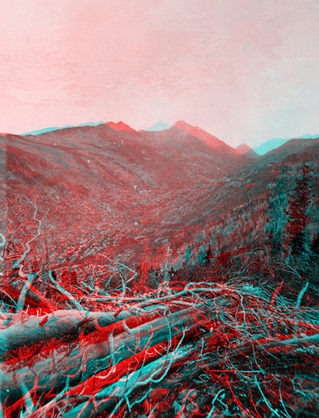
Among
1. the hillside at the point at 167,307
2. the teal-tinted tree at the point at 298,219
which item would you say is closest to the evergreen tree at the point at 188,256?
the hillside at the point at 167,307

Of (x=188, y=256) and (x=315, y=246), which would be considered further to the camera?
(x=188, y=256)

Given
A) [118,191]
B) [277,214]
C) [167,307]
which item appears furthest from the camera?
[118,191]

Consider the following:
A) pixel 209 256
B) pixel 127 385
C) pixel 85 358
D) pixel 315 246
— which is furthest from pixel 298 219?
pixel 85 358

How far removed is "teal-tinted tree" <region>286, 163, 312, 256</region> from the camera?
3558 millimetres

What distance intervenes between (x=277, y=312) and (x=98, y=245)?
5585mm

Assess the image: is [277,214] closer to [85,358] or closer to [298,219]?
[298,219]

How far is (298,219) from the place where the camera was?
400 centimetres

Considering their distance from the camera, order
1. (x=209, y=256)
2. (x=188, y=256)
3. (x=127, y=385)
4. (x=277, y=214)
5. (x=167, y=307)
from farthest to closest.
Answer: (x=188, y=256) → (x=277, y=214) → (x=209, y=256) → (x=167, y=307) → (x=127, y=385)

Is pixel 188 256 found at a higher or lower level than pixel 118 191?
lower

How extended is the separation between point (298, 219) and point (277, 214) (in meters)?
0.51

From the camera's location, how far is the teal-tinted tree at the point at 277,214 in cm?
383

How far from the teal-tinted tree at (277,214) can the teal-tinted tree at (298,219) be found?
15 centimetres

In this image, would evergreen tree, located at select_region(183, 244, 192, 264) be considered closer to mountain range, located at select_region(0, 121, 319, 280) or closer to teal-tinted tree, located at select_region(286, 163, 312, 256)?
mountain range, located at select_region(0, 121, 319, 280)

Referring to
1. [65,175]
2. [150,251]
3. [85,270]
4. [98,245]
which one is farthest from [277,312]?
[65,175]
